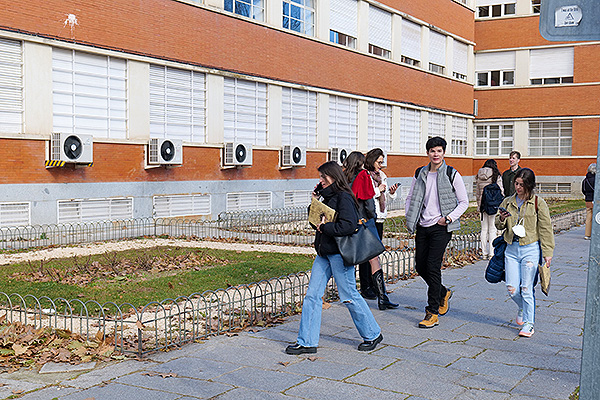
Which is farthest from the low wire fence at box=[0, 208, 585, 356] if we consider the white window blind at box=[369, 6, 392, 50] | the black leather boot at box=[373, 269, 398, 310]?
the white window blind at box=[369, 6, 392, 50]

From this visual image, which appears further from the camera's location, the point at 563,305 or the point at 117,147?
the point at 117,147

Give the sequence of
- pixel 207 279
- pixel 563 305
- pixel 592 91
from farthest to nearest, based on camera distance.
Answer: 1. pixel 592 91
2. pixel 207 279
3. pixel 563 305

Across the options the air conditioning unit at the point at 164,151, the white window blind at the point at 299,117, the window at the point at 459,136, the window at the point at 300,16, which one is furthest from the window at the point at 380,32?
the air conditioning unit at the point at 164,151

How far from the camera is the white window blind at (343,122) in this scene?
25203 millimetres

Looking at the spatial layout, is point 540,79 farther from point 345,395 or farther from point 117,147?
point 345,395

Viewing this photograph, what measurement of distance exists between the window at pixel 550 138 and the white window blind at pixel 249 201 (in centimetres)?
1987

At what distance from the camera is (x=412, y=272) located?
10.6 meters

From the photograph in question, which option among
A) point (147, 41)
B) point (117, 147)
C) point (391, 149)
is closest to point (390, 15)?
point (391, 149)

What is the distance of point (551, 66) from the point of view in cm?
3547

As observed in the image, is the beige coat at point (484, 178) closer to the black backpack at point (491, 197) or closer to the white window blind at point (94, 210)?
the black backpack at point (491, 197)

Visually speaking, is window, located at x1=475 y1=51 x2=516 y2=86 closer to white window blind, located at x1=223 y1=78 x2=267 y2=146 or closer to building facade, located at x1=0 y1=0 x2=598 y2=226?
building facade, located at x1=0 y1=0 x2=598 y2=226

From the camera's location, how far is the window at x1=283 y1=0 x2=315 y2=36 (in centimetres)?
2273

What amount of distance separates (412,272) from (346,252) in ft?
15.9

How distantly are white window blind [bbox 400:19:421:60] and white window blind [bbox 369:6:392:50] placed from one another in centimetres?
110
